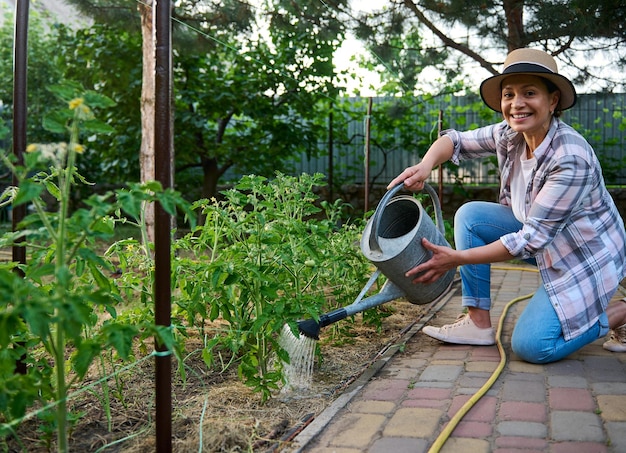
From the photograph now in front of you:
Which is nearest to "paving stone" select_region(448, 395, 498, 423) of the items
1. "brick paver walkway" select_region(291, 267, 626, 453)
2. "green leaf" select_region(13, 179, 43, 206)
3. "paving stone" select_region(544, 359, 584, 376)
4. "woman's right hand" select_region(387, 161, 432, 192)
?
"brick paver walkway" select_region(291, 267, 626, 453)

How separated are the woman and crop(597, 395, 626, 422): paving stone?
0.40 m

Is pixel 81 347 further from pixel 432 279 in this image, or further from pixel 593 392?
pixel 593 392

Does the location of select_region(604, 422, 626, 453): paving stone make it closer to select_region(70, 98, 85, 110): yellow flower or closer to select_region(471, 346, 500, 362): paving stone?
select_region(471, 346, 500, 362): paving stone

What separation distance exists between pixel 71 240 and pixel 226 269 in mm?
711

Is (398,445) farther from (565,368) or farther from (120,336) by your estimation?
(565,368)

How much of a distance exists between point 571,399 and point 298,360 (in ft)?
2.95

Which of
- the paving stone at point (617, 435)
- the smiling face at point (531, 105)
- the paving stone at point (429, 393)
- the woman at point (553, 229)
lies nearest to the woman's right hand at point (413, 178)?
the woman at point (553, 229)

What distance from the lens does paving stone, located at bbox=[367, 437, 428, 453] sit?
1916mm

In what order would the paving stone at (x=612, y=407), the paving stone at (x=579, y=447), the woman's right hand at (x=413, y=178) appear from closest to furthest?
the paving stone at (x=579, y=447)
the paving stone at (x=612, y=407)
the woman's right hand at (x=413, y=178)

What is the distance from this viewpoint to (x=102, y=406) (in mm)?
2281

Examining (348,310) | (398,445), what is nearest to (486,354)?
(348,310)

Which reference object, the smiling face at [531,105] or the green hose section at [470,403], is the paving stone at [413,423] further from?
the smiling face at [531,105]

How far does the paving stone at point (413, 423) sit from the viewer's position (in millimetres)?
2042

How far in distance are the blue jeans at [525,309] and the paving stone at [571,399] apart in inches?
12.0
